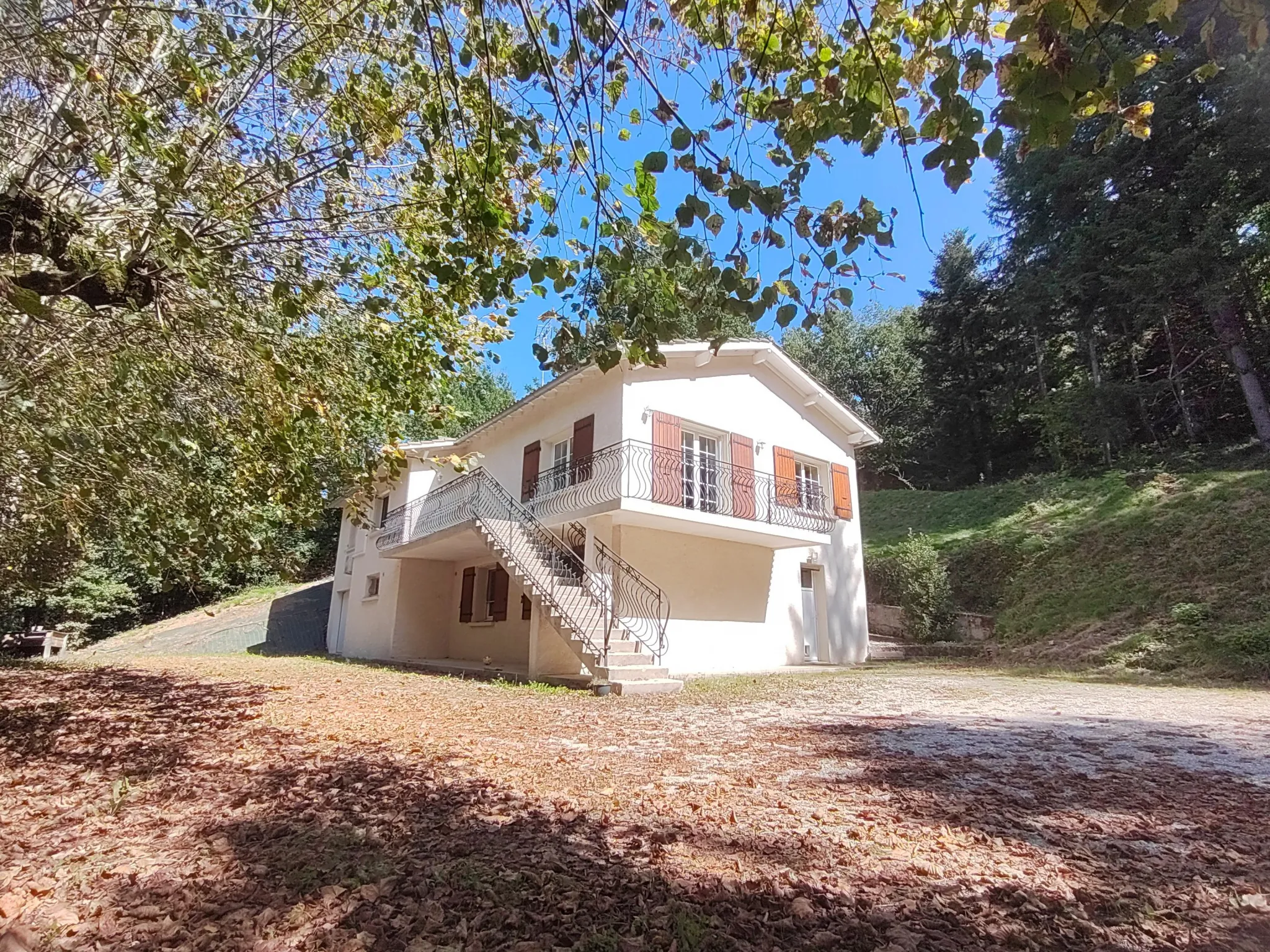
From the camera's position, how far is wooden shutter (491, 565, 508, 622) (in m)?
14.3

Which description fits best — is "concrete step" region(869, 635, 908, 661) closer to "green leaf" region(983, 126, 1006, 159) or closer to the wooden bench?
"green leaf" region(983, 126, 1006, 159)

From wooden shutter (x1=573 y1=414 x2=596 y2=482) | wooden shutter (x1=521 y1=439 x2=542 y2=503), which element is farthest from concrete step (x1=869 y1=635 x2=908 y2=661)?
wooden shutter (x1=521 y1=439 x2=542 y2=503)

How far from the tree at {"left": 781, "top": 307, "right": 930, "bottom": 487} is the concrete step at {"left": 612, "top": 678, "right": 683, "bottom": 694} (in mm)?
21071

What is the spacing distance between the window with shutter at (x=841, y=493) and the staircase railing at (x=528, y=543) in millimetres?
6153

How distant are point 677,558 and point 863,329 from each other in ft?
76.0

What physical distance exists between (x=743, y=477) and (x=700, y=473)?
2.71 ft

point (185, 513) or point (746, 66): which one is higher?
point (746, 66)

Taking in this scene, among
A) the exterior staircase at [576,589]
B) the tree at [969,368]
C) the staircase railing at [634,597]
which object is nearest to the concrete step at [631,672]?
the exterior staircase at [576,589]

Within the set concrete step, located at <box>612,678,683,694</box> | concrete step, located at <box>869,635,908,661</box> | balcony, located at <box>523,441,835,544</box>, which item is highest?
balcony, located at <box>523,441,835,544</box>

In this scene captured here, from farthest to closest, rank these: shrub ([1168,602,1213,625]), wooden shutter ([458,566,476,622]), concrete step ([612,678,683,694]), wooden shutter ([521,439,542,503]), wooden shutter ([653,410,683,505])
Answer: wooden shutter ([458,566,476,622]) < wooden shutter ([521,439,542,503]) < wooden shutter ([653,410,683,505]) < shrub ([1168,602,1213,625]) < concrete step ([612,678,683,694])

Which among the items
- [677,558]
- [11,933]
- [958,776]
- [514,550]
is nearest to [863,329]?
[677,558]

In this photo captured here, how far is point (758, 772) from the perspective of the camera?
4.31m

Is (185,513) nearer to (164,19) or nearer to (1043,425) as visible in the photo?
(164,19)

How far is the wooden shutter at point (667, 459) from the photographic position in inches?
446
